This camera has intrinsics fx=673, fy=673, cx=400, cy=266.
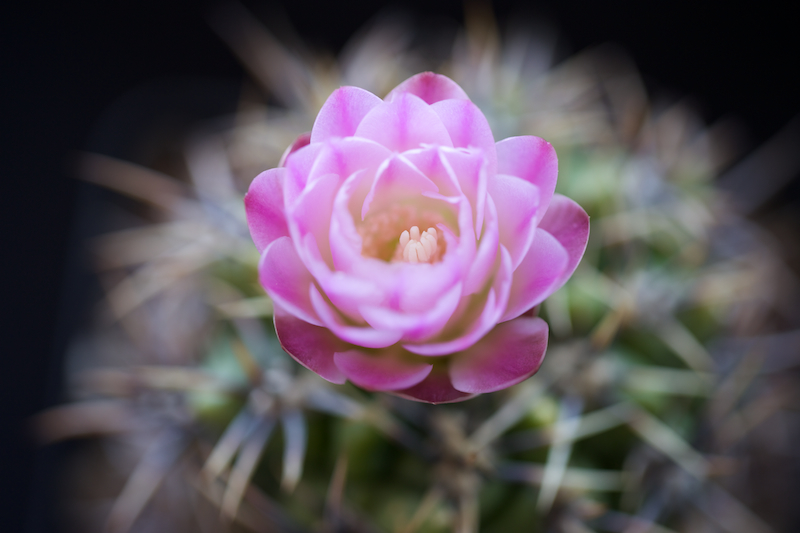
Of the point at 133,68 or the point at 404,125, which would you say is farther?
the point at 133,68

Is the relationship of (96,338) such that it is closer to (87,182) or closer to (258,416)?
(87,182)

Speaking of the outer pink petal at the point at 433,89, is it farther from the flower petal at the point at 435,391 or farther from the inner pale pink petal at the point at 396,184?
the flower petal at the point at 435,391

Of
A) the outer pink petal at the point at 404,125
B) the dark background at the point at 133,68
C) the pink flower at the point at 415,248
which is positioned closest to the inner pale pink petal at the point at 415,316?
the pink flower at the point at 415,248

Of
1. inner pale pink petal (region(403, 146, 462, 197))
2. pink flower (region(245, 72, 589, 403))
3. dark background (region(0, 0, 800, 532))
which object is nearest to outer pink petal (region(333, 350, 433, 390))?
pink flower (region(245, 72, 589, 403))

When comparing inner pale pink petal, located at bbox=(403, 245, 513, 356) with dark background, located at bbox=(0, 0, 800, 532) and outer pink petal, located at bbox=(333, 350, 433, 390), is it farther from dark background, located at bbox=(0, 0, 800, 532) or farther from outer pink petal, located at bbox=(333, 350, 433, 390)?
dark background, located at bbox=(0, 0, 800, 532)

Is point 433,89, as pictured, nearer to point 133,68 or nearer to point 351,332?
point 351,332

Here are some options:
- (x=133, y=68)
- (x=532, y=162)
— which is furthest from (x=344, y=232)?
(x=133, y=68)

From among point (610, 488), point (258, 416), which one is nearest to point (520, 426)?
point (610, 488)
